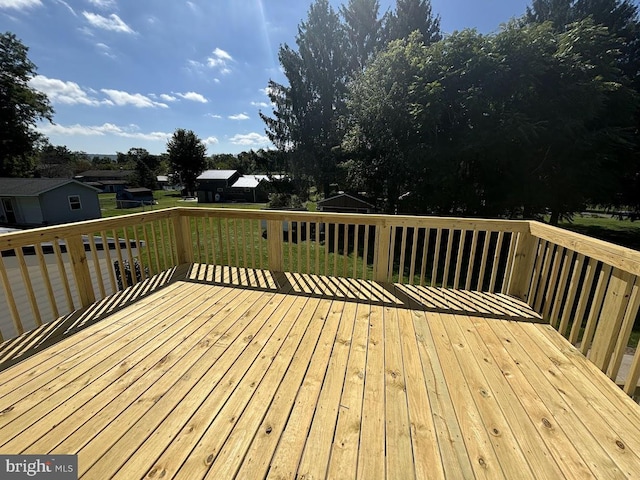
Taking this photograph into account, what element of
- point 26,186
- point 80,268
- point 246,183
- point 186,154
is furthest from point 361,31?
point 186,154

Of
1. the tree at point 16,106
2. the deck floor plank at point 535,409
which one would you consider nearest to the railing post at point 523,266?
the deck floor plank at point 535,409

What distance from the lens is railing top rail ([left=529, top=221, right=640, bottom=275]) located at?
5.78 ft

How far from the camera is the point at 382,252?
11.3ft

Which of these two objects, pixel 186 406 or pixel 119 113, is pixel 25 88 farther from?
pixel 186 406

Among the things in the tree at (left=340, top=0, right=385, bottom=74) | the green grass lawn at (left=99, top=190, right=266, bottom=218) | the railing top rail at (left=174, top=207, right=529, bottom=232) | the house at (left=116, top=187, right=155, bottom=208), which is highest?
the tree at (left=340, top=0, right=385, bottom=74)

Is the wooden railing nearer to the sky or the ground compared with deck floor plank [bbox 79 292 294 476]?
nearer to the sky

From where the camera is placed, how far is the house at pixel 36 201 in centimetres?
1580

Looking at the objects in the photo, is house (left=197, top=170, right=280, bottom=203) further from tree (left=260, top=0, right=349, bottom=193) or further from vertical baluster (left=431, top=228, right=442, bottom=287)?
vertical baluster (left=431, top=228, right=442, bottom=287)

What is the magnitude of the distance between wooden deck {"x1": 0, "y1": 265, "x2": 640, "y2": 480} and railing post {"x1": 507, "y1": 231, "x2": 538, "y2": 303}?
53 cm

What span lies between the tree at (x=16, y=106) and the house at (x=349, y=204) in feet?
77.4

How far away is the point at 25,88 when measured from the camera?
19.8 metres

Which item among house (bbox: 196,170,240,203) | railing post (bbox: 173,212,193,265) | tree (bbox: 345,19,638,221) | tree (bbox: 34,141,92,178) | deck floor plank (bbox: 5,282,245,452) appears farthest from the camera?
tree (bbox: 34,141,92,178)

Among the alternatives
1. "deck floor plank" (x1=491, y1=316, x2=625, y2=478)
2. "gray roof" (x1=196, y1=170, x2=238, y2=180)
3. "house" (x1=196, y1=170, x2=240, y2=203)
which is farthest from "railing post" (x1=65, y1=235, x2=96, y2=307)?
"gray roof" (x1=196, y1=170, x2=238, y2=180)

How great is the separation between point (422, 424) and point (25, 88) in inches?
1218
